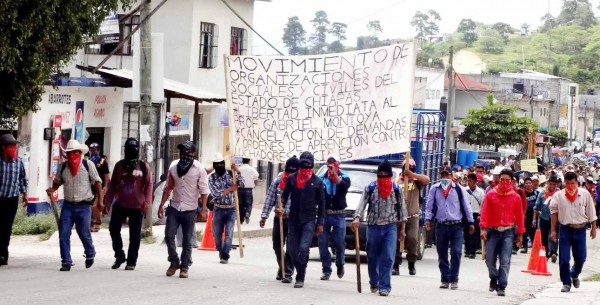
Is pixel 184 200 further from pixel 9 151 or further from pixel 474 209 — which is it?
pixel 474 209

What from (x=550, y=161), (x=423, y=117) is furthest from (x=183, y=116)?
(x=550, y=161)

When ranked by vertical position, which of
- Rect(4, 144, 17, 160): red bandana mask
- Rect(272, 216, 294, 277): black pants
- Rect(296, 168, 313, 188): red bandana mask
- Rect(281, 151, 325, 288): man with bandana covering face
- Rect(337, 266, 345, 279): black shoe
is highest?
Rect(4, 144, 17, 160): red bandana mask

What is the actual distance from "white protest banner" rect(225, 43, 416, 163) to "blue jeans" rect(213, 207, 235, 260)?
1.39 m

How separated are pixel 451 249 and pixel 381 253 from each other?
187 centimetres

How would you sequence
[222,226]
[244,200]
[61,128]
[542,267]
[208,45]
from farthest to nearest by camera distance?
[208,45] < [61,128] < [244,200] < [542,267] < [222,226]

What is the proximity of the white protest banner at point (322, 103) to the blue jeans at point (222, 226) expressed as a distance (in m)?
1.39

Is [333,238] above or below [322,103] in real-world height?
below

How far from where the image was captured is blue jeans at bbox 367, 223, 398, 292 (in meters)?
15.4

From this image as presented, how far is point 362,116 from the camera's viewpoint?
57.6ft

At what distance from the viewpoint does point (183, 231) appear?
53.0 ft

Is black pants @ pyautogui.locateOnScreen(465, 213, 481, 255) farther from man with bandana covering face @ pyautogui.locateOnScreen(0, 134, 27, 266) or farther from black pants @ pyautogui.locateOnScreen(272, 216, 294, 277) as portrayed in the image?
man with bandana covering face @ pyautogui.locateOnScreen(0, 134, 27, 266)

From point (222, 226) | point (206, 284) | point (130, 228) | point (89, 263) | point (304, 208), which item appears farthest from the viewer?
point (222, 226)

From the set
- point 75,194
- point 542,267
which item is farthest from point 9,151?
point 542,267

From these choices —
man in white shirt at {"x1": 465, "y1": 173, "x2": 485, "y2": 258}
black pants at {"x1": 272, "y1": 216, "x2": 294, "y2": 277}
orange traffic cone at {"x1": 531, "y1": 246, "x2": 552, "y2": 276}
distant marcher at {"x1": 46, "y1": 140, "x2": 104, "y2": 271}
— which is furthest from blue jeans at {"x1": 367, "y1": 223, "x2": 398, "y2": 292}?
man in white shirt at {"x1": 465, "y1": 173, "x2": 485, "y2": 258}
